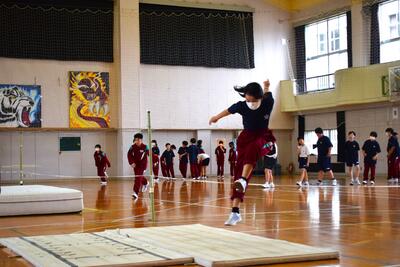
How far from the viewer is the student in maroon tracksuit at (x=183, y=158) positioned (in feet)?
92.9

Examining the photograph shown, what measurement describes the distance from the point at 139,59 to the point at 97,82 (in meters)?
2.36

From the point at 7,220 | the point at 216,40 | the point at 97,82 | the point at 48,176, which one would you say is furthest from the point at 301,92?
the point at 7,220

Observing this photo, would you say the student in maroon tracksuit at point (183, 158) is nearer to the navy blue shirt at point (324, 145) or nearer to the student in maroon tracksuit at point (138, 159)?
the navy blue shirt at point (324, 145)

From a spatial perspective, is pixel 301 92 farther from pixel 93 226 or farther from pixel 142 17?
pixel 93 226

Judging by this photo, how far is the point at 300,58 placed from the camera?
3225 centimetres

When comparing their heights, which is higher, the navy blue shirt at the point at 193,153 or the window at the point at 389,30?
the window at the point at 389,30

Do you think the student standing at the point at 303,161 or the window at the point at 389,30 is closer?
the student standing at the point at 303,161

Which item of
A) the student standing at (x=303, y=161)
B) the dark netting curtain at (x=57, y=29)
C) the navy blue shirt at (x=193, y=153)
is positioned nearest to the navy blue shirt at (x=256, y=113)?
the student standing at (x=303, y=161)

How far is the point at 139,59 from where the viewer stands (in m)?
29.6

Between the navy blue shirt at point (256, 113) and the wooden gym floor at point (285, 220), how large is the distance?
4.81 feet

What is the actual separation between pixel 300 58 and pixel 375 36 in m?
5.73

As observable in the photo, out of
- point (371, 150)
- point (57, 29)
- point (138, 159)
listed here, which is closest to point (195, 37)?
point (57, 29)

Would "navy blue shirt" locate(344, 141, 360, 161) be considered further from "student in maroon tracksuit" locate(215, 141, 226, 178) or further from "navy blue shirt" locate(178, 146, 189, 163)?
"navy blue shirt" locate(178, 146, 189, 163)

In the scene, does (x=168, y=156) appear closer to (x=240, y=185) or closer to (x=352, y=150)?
(x=352, y=150)
